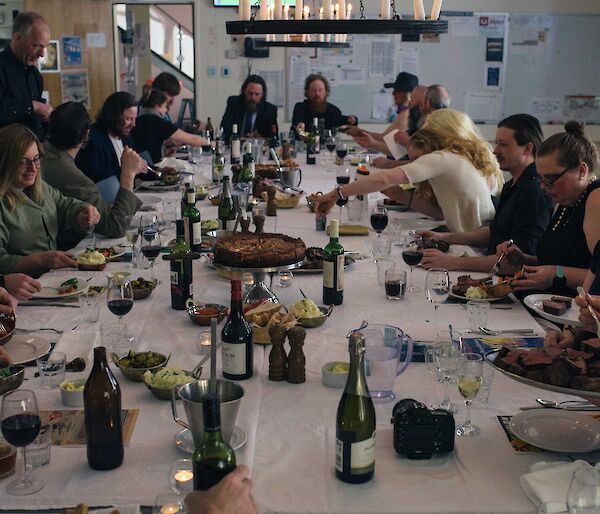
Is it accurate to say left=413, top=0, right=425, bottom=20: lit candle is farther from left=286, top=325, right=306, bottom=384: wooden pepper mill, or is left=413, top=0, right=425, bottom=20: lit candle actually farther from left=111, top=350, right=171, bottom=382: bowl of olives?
left=111, top=350, right=171, bottom=382: bowl of olives

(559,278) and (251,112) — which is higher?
(251,112)

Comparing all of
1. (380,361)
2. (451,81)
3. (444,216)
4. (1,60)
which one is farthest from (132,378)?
(451,81)

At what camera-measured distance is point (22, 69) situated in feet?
16.5

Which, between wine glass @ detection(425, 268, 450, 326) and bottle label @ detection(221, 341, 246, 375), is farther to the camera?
wine glass @ detection(425, 268, 450, 326)

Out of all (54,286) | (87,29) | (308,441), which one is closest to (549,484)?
(308,441)

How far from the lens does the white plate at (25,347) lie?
78.4 inches

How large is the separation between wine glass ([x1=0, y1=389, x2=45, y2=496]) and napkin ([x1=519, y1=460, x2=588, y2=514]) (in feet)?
2.92

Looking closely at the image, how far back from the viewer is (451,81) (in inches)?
313

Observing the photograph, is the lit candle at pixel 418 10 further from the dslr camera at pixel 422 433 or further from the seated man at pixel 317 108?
the seated man at pixel 317 108

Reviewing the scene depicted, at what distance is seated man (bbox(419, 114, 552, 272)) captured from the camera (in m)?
3.14

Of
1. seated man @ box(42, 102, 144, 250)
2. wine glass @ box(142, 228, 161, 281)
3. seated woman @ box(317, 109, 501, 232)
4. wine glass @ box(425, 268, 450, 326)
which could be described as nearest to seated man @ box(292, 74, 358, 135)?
seated woman @ box(317, 109, 501, 232)

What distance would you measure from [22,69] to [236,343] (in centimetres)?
384

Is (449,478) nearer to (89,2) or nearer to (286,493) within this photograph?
(286,493)

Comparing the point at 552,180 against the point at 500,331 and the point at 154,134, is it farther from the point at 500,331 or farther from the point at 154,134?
the point at 154,134
